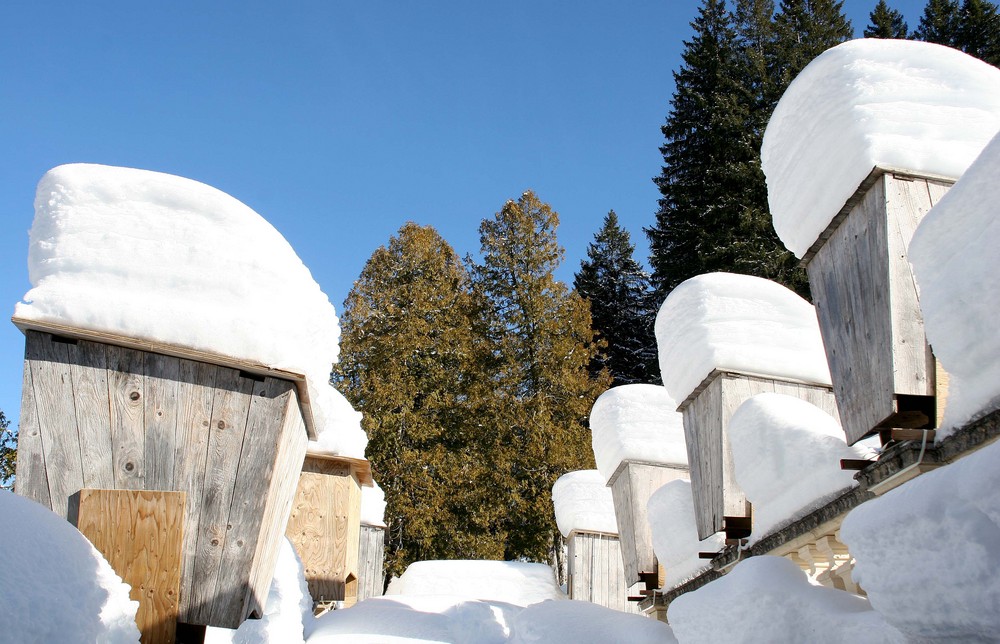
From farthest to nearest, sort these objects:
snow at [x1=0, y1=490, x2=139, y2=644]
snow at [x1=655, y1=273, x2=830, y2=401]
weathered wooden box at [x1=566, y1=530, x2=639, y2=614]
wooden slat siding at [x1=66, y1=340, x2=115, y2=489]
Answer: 1. weathered wooden box at [x1=566, y1=530, x2=639, y2=614]
2. snow at [x1=655, y1=273, x2=830, y2=401]
3. wooden slat siding at [x1=66, y1=340, x2=115, y2=489]
4. snow at [x1=0, y1=490, x2=139, y2=644]

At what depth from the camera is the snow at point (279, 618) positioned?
5.03 meters

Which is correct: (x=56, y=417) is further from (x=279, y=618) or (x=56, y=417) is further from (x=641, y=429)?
(x=641, y=429)

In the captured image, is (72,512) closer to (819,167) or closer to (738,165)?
(819,167)

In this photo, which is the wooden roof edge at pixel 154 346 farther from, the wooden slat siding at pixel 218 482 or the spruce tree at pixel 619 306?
the spruce tree at pixel 619 306

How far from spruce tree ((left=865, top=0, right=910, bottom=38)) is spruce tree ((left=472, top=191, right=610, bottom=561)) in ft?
44.7

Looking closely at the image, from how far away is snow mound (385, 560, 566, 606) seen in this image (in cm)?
1338

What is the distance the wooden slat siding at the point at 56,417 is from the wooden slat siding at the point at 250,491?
63 cm

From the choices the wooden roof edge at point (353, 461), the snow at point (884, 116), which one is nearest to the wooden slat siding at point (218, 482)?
the snow at point (884, 116)

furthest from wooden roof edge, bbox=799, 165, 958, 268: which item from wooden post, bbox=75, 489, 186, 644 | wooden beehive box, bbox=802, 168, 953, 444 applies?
wooden post, bbox=75, 489, 186, 644

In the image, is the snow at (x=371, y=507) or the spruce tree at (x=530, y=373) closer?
the snow at (x=371, y=507)

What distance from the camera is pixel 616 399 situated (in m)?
7.55


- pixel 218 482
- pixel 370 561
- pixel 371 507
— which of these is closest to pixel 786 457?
pixel 218 482

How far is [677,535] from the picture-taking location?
6129mm

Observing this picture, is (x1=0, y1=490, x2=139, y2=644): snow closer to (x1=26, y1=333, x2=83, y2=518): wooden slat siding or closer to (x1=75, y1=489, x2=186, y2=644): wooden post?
(x1=75, y1=489, x2=186, y2=644): wooden post
